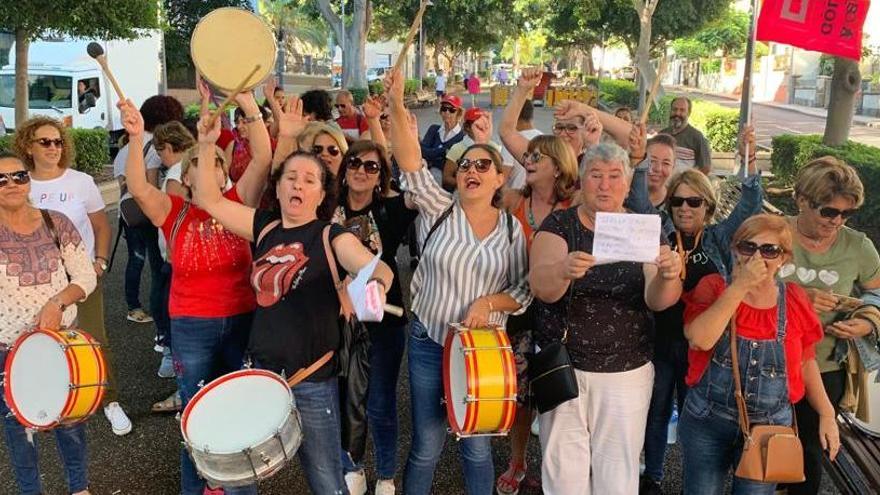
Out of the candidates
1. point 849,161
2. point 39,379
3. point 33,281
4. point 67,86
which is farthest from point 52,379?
point 67,86

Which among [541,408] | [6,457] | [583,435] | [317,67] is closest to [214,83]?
[541,408]

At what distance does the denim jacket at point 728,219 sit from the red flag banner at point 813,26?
3005 mm

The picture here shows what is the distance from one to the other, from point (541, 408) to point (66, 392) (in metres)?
1.95

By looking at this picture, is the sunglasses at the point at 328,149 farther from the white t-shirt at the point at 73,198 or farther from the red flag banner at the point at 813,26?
the red flag banner at the point at 813,26

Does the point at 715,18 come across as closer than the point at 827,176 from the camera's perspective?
No

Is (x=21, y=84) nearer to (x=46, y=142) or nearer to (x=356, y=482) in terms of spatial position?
(x=46, y=142)

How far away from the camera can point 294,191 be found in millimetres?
2938

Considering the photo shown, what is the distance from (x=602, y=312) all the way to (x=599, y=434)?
0.52 m

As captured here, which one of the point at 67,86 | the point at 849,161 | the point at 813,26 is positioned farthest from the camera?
the point at 67,86

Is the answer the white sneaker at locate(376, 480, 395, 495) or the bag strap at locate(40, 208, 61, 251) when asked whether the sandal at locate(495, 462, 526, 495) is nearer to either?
the white sneaker at locate(376, 480, 395, 495)

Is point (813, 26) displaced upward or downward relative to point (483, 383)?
upward

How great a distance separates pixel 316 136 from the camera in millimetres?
3926

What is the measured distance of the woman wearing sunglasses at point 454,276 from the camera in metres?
3.15

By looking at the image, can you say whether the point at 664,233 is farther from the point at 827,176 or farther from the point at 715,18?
the point at 715,18
